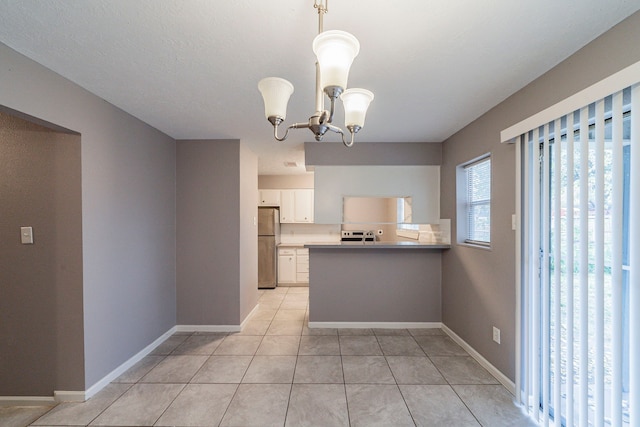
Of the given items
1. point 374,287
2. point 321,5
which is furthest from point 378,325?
point 321,5

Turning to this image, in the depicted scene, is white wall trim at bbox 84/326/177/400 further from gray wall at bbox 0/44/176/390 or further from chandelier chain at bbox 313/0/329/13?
chandelier chain at bbox 313/0/329/13

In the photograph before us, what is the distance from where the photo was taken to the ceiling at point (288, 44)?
1241 millimetres

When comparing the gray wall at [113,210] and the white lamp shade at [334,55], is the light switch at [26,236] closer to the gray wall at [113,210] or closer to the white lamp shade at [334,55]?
the gray wall at [113,210]

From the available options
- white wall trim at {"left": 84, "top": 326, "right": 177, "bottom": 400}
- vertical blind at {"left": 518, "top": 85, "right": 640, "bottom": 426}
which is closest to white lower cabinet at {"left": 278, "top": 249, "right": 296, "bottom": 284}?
white wall trim at {"left": 84, "top": 326, "right": 177, "bottom": 400}

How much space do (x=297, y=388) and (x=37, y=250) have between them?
7.07 ft

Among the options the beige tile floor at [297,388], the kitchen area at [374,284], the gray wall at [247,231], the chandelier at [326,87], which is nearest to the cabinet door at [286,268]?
the gray wall at [247,231]

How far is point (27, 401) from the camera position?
1.97 meters

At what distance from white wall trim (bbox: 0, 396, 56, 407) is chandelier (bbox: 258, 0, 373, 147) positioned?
2.54m

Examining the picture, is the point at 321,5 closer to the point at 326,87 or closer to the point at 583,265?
the point at 326,87

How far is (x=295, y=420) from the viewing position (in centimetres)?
180

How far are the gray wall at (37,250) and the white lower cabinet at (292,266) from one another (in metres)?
3.57

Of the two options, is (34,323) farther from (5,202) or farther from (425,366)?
(425,366)

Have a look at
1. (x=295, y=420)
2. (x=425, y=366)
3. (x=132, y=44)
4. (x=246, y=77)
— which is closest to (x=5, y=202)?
(x=132, y=44)

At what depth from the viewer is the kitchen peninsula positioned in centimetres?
338
